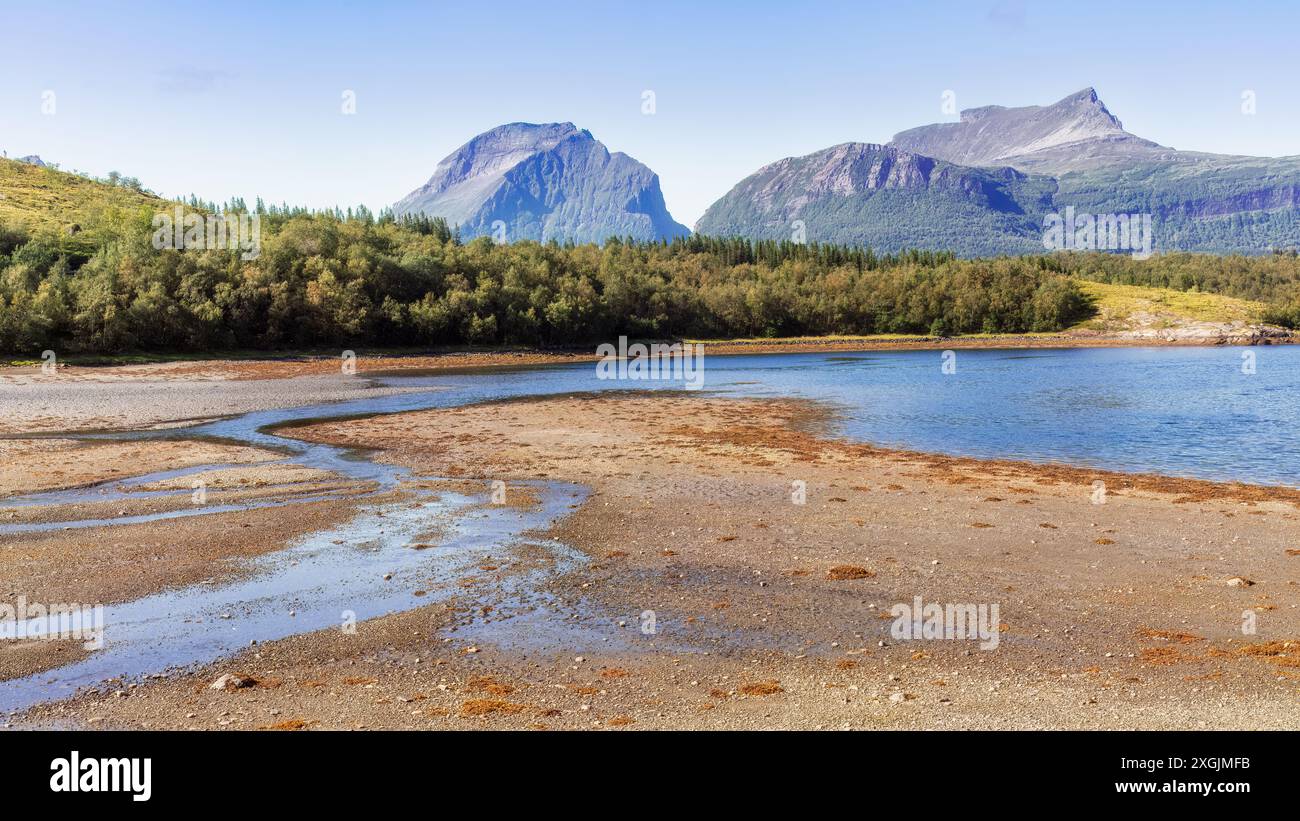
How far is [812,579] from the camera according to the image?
679 inches

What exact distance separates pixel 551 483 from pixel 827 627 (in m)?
16.4

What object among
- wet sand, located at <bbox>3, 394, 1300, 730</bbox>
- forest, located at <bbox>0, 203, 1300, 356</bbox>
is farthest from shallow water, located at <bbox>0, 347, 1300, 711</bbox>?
forest, located at <bbox>0, 203, 1300, 356</bbox>

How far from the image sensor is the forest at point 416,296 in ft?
312

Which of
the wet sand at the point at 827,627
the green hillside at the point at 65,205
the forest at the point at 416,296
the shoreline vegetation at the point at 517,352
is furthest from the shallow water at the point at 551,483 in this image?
the green hillside at the point at 65,205

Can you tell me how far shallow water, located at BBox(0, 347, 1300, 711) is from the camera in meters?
14.8

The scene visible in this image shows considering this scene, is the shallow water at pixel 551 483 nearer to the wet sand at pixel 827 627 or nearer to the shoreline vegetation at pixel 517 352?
the wet sand at pixel 827 627

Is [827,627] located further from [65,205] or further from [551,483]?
[65,205]

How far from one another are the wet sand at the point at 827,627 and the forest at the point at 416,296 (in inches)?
3397

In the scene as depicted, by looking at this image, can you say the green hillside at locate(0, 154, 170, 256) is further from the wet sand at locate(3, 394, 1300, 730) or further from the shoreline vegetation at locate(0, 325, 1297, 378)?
Answer: the wet sand at locate(3, 394, 1300, 730)

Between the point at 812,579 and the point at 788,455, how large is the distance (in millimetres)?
18268

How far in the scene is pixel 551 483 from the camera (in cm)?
2950
